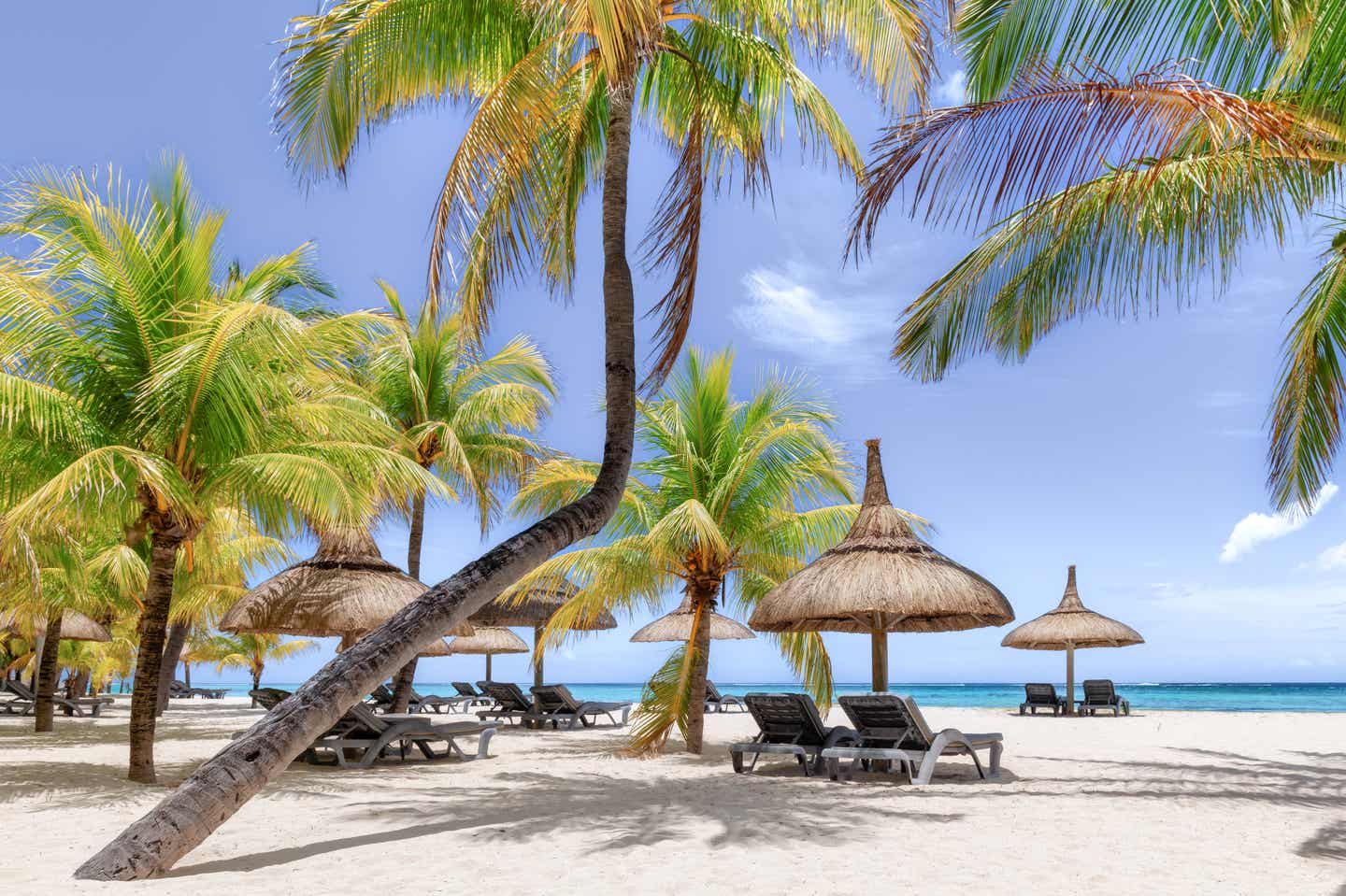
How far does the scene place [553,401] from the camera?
15.5 m

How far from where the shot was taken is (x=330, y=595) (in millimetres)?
10945

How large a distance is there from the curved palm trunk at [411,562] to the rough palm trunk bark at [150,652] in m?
5.56

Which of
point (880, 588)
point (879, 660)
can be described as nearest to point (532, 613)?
point (879, 660)

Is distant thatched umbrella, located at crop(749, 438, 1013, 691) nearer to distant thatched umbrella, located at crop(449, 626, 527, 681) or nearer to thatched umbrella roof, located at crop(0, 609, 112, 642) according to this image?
distant thatched umbrella, located at crop(449, 626, 527, 681)

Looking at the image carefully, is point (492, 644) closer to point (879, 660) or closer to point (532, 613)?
point (532, 613)

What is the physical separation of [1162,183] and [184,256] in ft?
24.0

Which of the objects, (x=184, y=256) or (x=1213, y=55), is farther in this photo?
(x=184, y=256)

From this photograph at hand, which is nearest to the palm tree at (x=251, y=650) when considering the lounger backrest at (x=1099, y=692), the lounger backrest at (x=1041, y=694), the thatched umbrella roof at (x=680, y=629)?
the thatched umbrella roof at (x=680, y=629)

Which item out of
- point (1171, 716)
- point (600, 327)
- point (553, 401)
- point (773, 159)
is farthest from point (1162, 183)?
point (1171, 716)

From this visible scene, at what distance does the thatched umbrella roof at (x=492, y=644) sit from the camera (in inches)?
803

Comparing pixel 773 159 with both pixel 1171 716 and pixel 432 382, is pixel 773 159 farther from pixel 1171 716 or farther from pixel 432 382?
pixel 1171 716

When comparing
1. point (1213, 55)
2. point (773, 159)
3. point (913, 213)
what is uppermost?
point (773, 159)

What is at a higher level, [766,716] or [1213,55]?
[1213,55]

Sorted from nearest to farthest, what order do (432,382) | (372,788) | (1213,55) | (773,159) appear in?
1. (1213,55)
2. (372,788)
3. (773,159)
4. (432,382)
